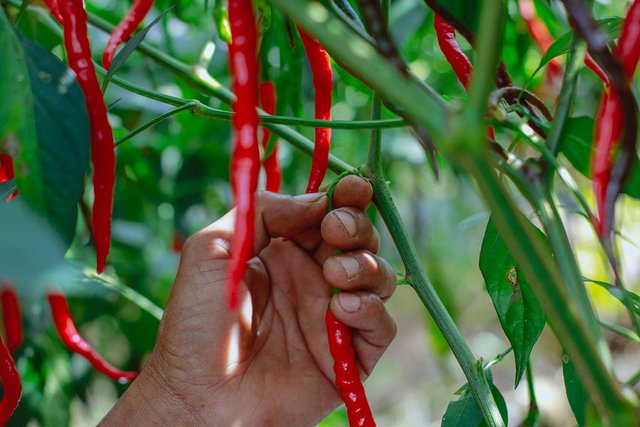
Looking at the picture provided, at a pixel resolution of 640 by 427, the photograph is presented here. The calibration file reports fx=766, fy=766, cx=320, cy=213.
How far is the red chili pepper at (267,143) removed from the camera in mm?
914

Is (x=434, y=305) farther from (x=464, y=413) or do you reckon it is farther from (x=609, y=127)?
(x=609, y=127)

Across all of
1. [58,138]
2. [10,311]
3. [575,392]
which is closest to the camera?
[58,138]

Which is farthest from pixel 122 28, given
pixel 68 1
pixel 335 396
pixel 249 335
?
pixel 335 396

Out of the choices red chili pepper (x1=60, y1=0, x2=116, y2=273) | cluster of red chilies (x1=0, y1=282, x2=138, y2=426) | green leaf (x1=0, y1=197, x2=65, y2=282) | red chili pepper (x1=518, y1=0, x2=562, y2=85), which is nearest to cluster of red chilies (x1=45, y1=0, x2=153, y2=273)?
red chili pepper (x1=60, y1=0, x2=116, y2=273)

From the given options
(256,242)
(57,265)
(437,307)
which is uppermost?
(256,242)

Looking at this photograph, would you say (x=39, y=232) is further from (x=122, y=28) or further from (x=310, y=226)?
(x=310, y=226)

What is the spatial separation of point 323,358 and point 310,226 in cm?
17

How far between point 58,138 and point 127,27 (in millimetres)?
258

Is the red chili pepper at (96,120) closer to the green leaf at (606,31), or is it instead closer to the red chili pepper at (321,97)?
the red chili pepper at (321,97)

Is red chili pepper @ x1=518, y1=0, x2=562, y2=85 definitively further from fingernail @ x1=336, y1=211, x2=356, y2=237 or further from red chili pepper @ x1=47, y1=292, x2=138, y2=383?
red chili pepper @ x1=47, y1=292, x2=138, y2=383

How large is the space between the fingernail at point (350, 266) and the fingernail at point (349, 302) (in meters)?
0.02

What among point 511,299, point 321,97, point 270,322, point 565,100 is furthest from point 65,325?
point 565,100

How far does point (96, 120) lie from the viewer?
0.54 metres

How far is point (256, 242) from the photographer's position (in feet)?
2.79
